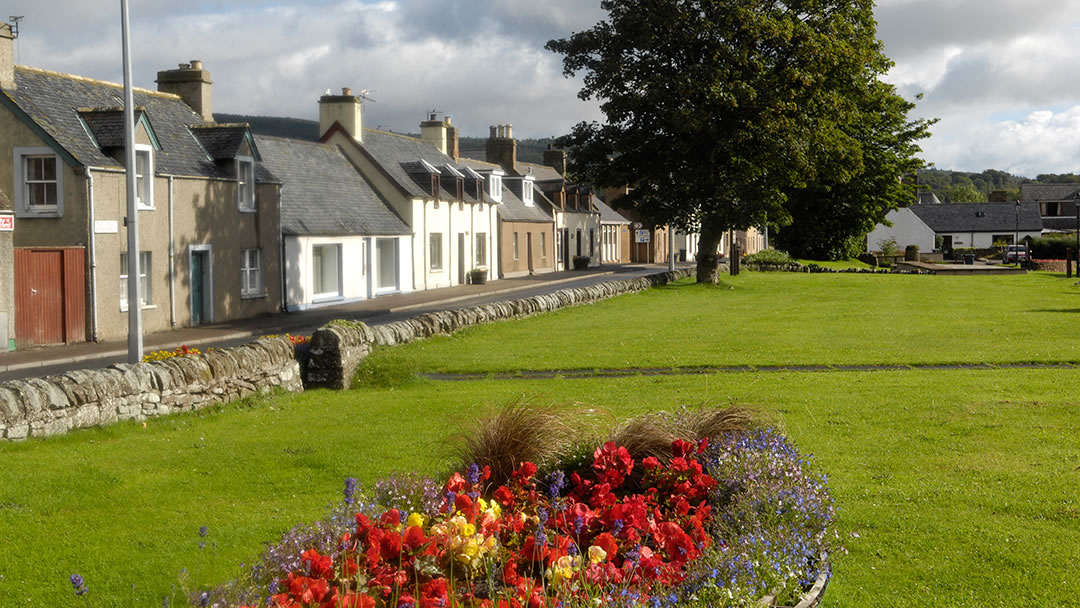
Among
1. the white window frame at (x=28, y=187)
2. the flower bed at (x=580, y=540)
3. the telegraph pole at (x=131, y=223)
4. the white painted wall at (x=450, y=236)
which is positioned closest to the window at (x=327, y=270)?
the white painted wall at (x=450, y=236)

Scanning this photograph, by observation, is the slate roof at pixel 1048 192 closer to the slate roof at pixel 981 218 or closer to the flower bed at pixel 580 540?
the slate roof at pixel 981 218

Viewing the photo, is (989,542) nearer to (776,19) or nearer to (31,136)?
(31,136)

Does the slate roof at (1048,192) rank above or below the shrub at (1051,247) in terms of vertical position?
above

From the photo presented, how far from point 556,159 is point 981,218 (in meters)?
69.0

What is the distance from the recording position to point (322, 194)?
1790 inches

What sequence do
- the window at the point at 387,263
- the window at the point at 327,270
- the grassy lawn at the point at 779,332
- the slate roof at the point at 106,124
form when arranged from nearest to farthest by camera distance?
the grassy lawn at the point at 779,332, the slate roof at the point at 106,124, the window at the point at 327,270, the window at the point at 387,263

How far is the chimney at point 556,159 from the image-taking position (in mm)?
94312

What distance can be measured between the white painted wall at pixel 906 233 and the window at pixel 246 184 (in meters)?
100

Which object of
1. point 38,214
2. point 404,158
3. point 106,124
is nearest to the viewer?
point 38,214

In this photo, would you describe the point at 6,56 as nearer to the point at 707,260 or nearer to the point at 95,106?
the point at 95,106

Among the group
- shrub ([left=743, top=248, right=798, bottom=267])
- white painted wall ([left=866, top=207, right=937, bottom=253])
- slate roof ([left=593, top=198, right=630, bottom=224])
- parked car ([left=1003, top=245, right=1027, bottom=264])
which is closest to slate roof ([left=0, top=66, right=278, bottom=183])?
shrub ([left=743, top=248, right=798, bottom=267])

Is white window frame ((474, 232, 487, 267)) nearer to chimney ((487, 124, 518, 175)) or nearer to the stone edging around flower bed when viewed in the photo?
chimney ((487, 124, 518, 175))

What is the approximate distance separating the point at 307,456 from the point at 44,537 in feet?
11.6

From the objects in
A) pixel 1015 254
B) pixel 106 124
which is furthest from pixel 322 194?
pixel 1015 254
